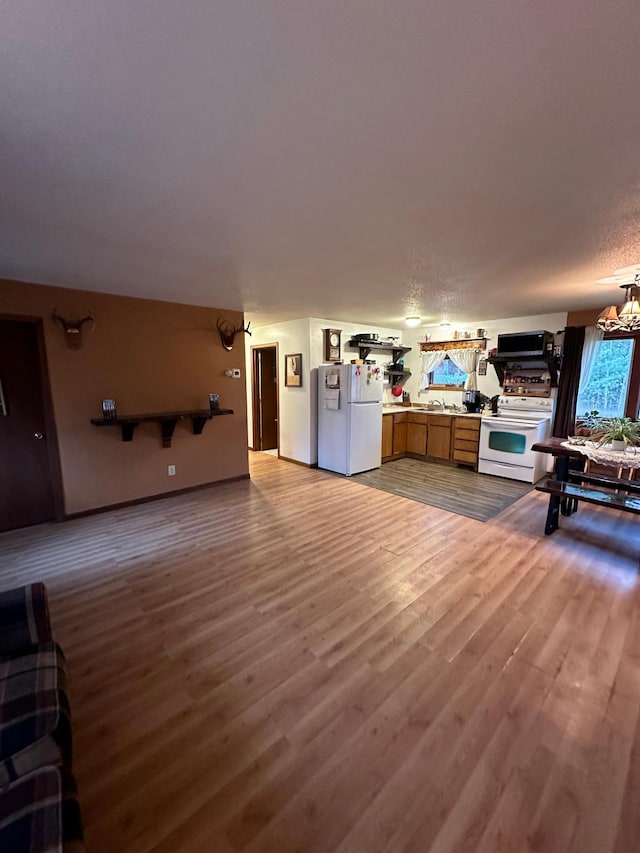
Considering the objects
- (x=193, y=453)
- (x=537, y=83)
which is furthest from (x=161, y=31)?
(x=193, y=453)

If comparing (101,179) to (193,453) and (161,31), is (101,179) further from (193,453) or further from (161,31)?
(193,453)

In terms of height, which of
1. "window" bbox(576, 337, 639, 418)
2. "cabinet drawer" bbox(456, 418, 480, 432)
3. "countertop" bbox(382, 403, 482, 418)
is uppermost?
"window" bbox(576, 337, 639, 418)

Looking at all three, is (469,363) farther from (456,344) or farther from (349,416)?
(349,416)

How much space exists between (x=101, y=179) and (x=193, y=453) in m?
3.37

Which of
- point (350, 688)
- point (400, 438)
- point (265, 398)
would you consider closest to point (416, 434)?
point (400, 438)

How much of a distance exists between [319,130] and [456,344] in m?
5.34

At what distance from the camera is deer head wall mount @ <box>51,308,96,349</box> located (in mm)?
3411

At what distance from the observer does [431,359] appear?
648 centimetres

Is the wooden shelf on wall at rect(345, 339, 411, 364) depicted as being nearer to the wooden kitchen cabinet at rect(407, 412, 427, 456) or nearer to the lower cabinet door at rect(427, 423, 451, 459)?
the wooden kitchen cabinet at rect(407, 412, 427, 456)

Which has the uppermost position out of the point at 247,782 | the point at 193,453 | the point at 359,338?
the point at 359,338

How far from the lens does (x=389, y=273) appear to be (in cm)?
302

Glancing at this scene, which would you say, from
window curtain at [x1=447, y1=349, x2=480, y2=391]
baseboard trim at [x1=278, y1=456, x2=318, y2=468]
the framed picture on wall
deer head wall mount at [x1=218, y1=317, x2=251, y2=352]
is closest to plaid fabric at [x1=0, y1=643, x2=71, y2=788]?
deer head wall mount at [x1=218, y1=317, x2=251, y2=352]

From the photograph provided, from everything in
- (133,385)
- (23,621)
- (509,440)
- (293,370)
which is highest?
(293,370)

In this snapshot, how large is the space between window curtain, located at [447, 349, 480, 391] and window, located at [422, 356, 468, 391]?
0.37 ft
